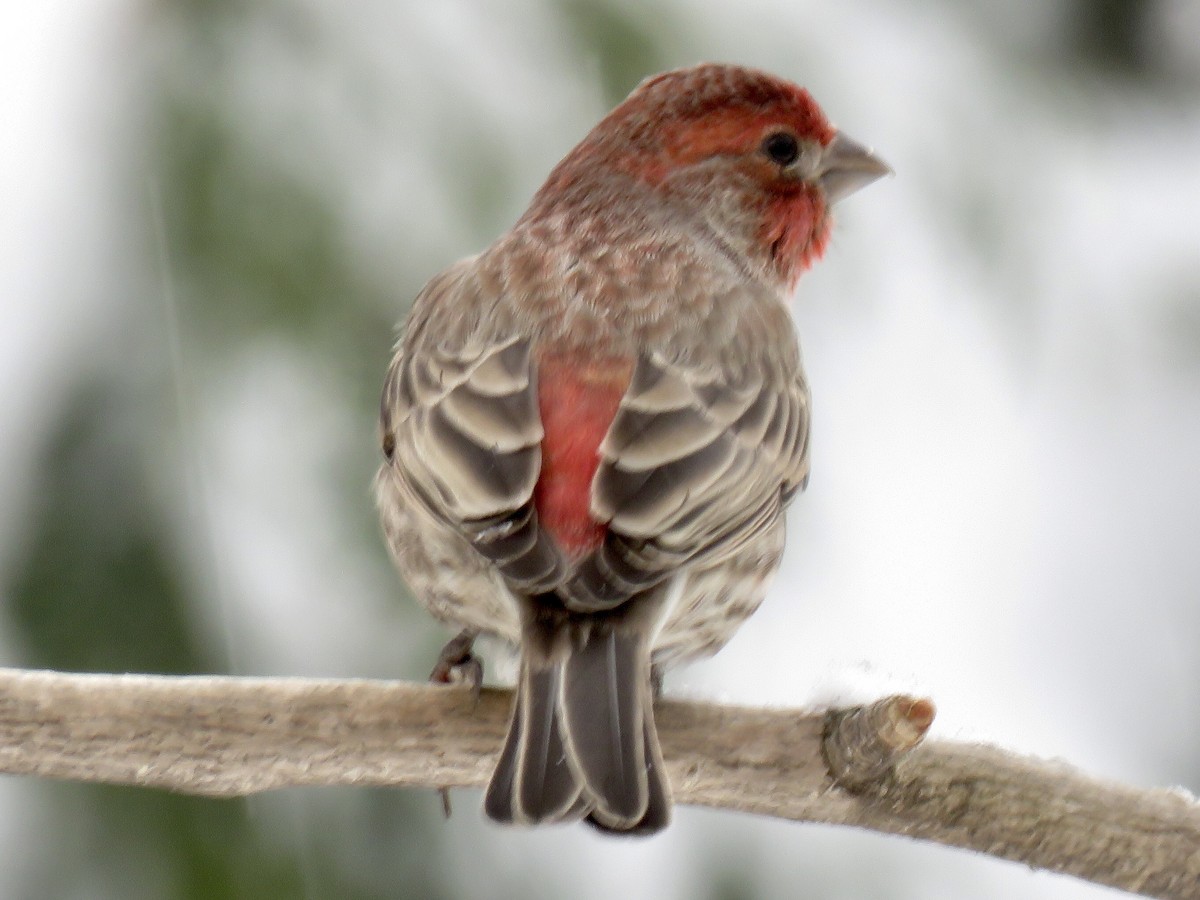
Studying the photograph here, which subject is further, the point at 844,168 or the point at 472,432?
the point at 844,168

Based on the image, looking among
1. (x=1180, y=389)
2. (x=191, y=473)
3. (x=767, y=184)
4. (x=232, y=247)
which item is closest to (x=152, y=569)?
Result: (x=191, y=473)

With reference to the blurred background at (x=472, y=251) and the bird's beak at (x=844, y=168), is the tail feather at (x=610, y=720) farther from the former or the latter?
the bird's beak at (x=844, y=168)

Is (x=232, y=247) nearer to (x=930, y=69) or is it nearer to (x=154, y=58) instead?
(x=154, y=58)

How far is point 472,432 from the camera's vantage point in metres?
2.54

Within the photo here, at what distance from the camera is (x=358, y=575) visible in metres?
3.26

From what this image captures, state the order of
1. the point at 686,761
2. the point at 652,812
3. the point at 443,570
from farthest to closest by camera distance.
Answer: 1. the point at 443,570
2. the point at 686,761
3. the point at 652,812

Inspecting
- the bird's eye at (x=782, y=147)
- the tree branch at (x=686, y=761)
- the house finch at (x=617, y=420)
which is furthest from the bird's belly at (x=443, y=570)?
the bird's eye at (x=782, y=147)

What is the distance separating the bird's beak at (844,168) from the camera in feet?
11.3

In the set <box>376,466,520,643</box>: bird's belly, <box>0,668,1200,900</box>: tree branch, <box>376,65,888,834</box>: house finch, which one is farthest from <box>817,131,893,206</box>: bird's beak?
<box>0,668,1200,900</box>: tree branch

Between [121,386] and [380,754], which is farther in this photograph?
[121,386]

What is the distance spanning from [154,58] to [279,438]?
78 centimetres

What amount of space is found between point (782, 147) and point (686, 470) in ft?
3.93

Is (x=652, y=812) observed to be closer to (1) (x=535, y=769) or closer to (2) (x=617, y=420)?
(1) (x=535, y=769)

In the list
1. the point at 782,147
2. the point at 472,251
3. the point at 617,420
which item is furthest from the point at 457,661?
the point at 782,147
